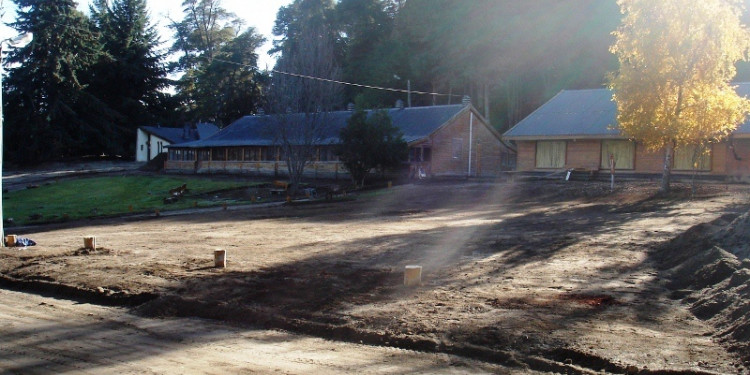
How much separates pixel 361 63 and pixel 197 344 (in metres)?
65.3

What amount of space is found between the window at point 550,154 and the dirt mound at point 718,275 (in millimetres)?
22511

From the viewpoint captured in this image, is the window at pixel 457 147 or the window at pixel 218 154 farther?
the window at pixel 218 154

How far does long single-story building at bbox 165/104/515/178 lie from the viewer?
4438cm

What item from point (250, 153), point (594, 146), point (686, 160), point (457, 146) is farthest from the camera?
point (250, 153)

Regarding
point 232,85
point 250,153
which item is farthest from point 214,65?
point 250,153

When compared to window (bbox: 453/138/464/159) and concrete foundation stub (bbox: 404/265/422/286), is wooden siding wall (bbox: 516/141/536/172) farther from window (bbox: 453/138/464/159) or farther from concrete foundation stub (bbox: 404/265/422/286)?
concrete foundation stub (bbox: 404/265/422/286)

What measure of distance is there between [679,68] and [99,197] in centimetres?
3494

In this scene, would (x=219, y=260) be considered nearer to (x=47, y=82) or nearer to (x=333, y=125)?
(x=333, y=125)

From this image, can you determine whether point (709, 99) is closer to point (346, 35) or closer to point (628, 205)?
point (628, 205)

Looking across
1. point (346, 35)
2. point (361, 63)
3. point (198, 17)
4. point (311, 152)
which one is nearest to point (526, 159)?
point (311, 152)

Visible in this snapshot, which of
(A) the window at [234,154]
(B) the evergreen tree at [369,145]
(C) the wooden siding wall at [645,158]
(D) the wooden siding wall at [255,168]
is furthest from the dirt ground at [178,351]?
(A) the window at [234,154]

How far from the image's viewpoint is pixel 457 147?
47125mm

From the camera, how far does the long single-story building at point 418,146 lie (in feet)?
146

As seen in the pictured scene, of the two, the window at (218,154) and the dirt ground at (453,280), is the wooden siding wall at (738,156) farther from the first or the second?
the window at (218,154)
